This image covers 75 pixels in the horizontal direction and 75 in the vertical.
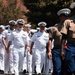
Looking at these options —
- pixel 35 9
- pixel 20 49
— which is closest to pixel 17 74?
pixel 20 49

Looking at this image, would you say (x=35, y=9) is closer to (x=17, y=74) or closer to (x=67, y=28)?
(x=17, y=74)

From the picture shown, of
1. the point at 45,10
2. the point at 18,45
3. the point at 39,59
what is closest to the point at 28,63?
the point at 39,59

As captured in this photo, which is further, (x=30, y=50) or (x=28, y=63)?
(x=28, y=63)

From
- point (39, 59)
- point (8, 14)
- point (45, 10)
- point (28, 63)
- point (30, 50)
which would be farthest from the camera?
point (8, 14)

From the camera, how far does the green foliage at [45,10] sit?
111ft

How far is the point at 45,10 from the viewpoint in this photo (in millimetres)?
34594

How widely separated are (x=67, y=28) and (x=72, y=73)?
943mm

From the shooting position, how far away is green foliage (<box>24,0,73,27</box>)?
111 ft

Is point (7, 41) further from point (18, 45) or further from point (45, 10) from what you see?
point (45, 10)

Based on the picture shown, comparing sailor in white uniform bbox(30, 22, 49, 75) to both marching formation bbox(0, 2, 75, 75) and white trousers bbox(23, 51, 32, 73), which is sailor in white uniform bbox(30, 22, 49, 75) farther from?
white trousers bbox(23, 51, 32, 73)

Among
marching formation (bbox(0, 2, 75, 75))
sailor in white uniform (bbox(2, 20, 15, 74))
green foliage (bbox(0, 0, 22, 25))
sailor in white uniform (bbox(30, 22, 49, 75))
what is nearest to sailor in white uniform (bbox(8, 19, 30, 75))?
marching formation (bbox(0, 2, 75, 75))

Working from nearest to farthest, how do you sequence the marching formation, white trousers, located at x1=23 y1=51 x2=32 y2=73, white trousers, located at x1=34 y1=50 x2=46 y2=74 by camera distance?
the marching formation < white trousers, located at x1=34 y1=50 x2=46 y2=74 < white trousers, located at x1=23 y1=51 x2=32 y2=73

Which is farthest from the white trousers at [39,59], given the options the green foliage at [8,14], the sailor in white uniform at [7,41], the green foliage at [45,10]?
the green foliage at [8,14]

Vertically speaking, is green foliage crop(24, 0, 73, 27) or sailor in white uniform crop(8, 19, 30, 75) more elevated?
green foliage crop(24, 0, 73, 27)
